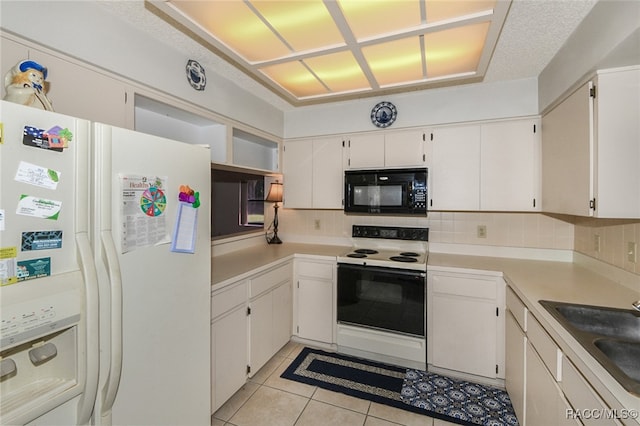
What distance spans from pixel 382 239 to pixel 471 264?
0.89 metres

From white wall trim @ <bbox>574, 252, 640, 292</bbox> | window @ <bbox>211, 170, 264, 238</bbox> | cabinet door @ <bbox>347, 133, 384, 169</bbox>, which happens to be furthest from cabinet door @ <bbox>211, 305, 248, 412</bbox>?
white wall trim @ <bbox>574, 252, 640, 292</bbox>

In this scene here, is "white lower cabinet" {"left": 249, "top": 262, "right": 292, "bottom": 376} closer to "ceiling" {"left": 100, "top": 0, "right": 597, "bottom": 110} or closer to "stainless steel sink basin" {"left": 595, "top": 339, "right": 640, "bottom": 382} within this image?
"ceiling" {"left": 100, "top": 0, "right": 597, "bottom": 110}

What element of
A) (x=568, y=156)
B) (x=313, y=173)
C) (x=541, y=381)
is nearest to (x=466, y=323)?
(x=541, y=381)

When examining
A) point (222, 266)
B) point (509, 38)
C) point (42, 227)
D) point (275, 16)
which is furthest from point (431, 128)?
point (42, 227)

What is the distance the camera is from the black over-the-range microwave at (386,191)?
2570mm

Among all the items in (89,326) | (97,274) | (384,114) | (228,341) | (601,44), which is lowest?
(228,341)

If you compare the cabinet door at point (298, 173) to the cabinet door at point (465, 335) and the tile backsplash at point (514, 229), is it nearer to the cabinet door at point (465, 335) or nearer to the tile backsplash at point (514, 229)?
the tile backsplash at point (514, 229)

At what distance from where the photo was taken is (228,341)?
1914 mm

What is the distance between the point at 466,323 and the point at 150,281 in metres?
2.20

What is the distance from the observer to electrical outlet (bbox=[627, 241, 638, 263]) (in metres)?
1.64

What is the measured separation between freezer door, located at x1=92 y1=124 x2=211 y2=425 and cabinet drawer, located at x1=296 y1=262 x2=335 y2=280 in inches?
50.4

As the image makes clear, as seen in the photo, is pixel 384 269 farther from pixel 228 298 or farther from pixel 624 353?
pixel 624 353

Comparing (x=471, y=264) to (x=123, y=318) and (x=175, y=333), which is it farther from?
(x=123, y=318)

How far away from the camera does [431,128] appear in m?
2.63
